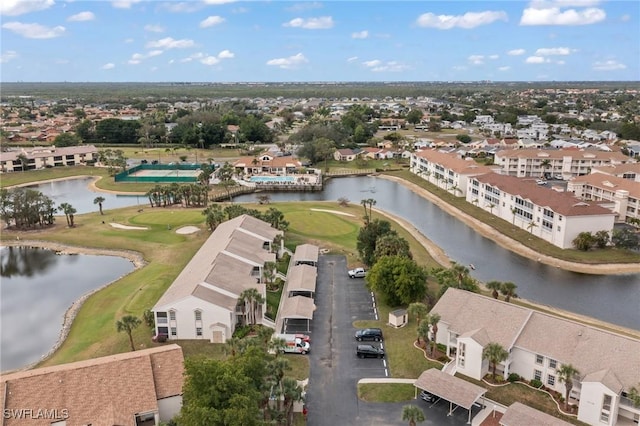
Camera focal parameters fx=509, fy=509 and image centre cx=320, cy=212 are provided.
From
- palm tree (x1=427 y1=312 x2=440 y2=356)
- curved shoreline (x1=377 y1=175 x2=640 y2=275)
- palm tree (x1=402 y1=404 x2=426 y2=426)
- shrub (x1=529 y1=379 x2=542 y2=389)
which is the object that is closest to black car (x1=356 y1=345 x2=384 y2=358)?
palm tree (x1=427 y1=312 x2=440 y2=356)

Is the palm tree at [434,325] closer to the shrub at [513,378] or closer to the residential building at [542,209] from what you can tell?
the shrub at [513,378]

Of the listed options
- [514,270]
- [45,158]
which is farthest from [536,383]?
[45,158]

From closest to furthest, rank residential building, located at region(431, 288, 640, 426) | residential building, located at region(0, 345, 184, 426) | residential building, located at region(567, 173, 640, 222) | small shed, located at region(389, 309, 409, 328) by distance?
residential building, located at region(0, 345, 184, 426) < residential building, located at region(431, 288, 640, 426) < small shed, located at region(389, 309, 409, 328) < residential building, located at region(567, 173, 640, 222)

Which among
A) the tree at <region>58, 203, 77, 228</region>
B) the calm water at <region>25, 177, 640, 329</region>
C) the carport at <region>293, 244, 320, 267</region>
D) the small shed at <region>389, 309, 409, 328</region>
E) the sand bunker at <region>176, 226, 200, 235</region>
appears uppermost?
the tree at <region>58, 203, 77, 228</region>

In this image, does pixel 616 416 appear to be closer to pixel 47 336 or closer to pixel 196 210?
pixel 47 336

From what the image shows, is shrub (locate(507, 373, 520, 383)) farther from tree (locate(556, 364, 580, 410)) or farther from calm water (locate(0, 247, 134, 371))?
calm water (locate(0, 247, 134, 371))

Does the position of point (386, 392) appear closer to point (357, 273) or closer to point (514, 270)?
point (357, 273)

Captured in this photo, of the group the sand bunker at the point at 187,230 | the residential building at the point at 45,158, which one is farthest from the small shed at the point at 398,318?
the residential building at the point at 45,158
